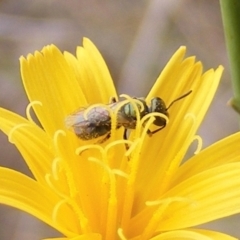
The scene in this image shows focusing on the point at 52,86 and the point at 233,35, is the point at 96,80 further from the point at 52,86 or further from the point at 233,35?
the point at 233,35

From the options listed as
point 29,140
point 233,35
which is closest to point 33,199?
point 29,140

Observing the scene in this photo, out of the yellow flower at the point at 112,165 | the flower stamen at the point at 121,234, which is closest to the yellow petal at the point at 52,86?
the yellow flower at the point at 112,165

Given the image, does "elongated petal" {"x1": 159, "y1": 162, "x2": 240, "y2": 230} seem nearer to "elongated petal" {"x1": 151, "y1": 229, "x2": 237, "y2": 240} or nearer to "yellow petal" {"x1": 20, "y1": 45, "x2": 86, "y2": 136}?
"elongated petal" {"x1": 151, "y1": 229, "x2": 237, "y2": 240}

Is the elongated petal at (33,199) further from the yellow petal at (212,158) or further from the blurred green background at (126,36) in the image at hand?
the blurred green background at (126,36)

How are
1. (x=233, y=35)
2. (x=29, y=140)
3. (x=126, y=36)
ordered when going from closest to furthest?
(x=233, y=35)
(x=29, y=140)
(x=126, y=36)

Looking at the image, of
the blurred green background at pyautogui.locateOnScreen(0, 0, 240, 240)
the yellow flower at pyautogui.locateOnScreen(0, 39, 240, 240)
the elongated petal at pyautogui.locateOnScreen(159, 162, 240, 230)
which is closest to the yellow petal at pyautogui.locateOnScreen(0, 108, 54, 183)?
the yellow flower at pyautogui.locateOnScreen(0, 39, 240, 240)

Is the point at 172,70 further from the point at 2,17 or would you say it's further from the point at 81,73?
the point at 2,17

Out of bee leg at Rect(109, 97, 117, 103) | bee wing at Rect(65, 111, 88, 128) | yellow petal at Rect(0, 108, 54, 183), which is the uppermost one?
bee leg at Rect(109, 97, 117, 103)
